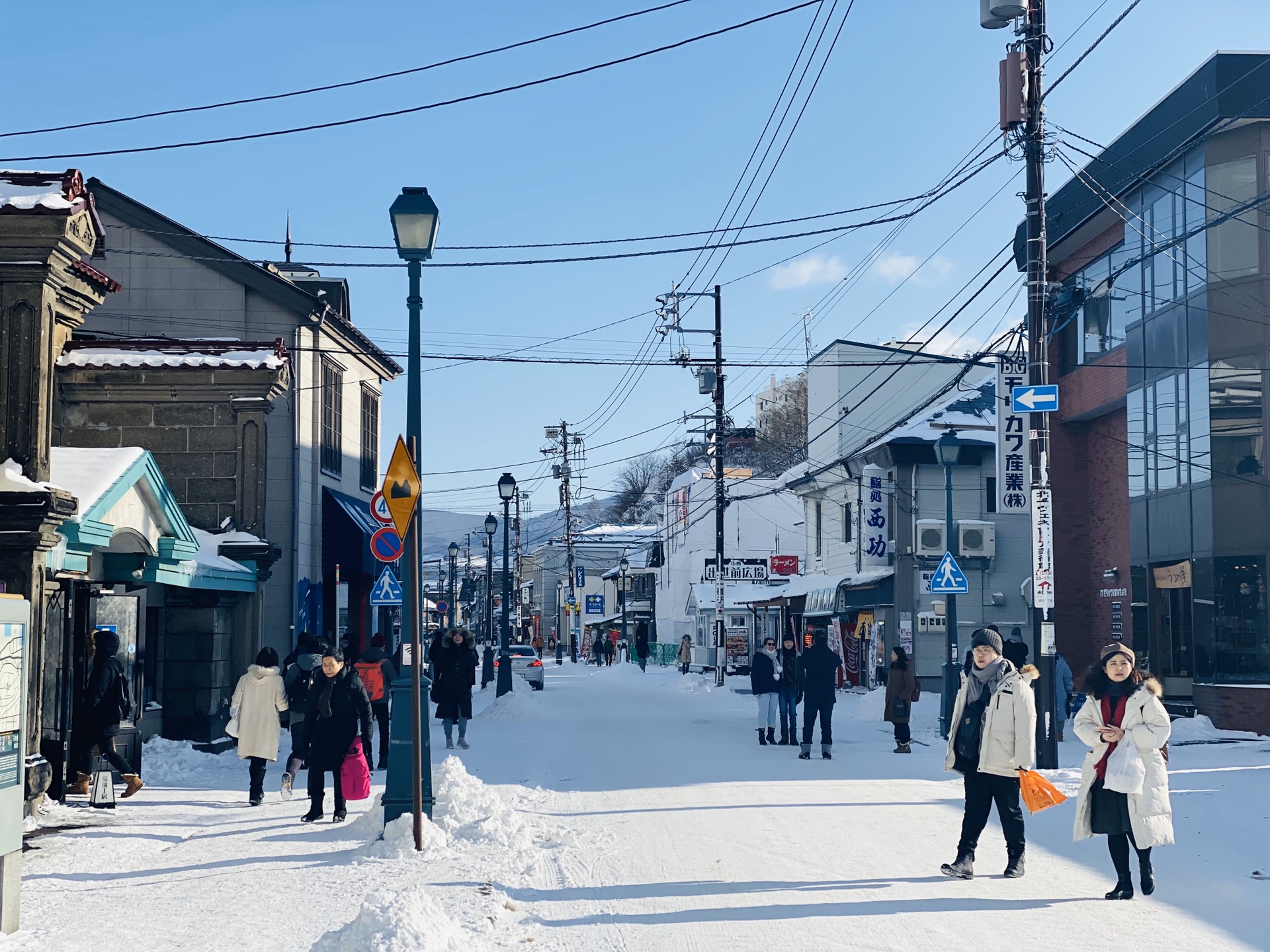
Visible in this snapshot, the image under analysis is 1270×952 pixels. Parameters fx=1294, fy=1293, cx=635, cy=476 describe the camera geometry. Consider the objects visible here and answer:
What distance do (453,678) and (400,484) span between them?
892 centimetres

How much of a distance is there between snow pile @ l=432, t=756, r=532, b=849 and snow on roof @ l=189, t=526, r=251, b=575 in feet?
22.3

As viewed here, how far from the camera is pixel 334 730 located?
39.6ft

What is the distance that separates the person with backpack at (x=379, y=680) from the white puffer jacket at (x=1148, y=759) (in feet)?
31.2

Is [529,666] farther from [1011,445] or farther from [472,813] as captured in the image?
[472,813]

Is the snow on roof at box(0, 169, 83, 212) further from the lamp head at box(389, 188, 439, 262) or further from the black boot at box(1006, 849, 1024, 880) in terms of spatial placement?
the black boot at box(1006, 849, 1024, 880)

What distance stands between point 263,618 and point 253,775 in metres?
11.2

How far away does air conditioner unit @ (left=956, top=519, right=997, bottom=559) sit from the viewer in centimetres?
3431

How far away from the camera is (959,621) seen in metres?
34.5

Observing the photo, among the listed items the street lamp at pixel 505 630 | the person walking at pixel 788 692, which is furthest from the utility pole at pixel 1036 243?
the street lamp at pixel 505 630

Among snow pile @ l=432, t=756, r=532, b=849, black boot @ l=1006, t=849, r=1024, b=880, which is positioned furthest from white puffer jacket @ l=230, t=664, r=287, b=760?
black boot @ l=1006, t=849, r=1024, b=880

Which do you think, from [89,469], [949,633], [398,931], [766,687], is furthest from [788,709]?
[398,931]

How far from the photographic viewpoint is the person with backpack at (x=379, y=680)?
1638 centimetres

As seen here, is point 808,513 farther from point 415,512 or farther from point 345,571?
point 415,512

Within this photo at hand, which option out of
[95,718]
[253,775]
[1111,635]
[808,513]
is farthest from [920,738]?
[808,513]
